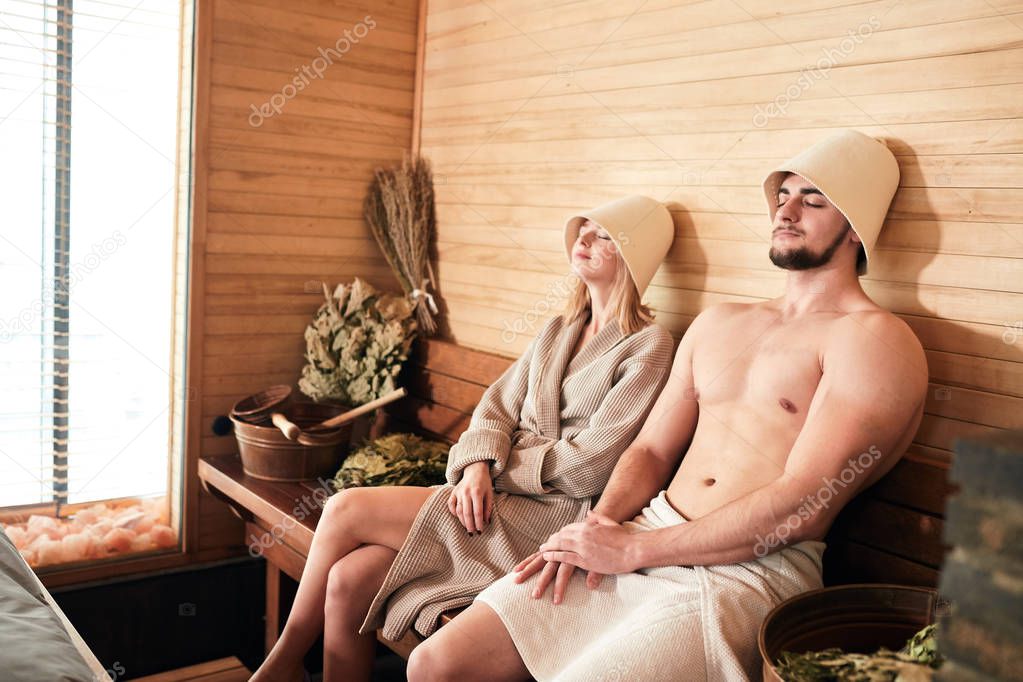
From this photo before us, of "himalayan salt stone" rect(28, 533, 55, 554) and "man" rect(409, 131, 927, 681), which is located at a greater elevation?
"man" rect(409, 131, 927, 681)

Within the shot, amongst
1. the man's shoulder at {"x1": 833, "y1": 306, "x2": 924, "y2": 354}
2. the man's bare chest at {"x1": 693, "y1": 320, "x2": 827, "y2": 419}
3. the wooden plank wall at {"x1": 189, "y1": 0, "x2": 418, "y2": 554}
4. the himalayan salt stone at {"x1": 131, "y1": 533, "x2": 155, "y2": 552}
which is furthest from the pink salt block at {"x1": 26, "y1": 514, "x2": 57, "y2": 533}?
the man's shoulder at {"x1": 833, "y1": 306, "x2": 924, "y2": 354}

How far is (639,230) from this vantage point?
2.41m

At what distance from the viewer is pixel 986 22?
185 cm

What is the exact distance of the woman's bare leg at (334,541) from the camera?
88.4 inches

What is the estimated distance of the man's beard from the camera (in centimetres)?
199

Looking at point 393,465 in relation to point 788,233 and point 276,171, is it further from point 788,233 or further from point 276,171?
point 788,233

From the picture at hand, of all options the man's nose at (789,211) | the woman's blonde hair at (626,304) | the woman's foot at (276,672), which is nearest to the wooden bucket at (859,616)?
the man's nose at (789,211)

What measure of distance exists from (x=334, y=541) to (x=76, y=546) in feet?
3.79

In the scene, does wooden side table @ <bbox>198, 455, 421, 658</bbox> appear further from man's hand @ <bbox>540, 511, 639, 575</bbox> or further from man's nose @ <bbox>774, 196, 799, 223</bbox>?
man's nose @ <bbox>774, 196, 799, 223</bbox>

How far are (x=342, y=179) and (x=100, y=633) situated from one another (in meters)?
1.74

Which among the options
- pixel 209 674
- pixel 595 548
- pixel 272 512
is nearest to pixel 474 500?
pixel 595 548

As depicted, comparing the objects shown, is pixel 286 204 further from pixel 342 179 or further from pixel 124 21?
pixel 124 21

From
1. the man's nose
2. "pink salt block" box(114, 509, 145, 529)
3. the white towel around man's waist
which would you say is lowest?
"pink salt block" box(114, 509, 145, 529)

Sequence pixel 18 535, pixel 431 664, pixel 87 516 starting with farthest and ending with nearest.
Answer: pixel 87 516 < pixel 18 535 < pixel 431 664
